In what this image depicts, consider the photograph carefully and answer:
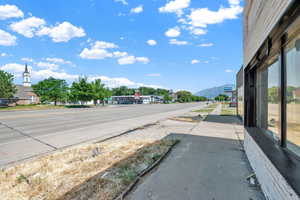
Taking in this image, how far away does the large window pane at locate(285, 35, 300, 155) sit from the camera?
6.77 feet

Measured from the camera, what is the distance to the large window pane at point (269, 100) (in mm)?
2826

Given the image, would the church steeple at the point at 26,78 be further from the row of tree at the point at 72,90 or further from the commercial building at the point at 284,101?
the commercial building at the point at 284,101

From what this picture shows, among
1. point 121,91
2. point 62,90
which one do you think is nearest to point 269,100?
point 62,90

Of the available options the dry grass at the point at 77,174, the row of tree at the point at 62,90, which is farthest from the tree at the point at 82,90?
the dry grass at the point at 77,174

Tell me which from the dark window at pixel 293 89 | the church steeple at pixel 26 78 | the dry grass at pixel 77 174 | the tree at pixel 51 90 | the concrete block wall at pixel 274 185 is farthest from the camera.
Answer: the church steeple at pixel 26 78

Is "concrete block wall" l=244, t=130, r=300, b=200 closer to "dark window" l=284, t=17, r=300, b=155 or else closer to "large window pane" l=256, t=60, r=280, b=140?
"dark window" l=284, t=17, r=300, b=155

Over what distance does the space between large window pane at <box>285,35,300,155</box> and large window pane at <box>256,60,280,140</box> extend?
383 millimetres

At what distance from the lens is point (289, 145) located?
2447 mm

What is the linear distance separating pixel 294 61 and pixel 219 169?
9.08 feet

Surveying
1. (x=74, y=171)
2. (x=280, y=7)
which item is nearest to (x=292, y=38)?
(x=280, y=7)

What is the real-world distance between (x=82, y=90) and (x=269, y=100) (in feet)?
137

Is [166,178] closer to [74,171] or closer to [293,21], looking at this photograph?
[74,171]

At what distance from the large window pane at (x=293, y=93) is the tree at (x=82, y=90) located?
41317mm

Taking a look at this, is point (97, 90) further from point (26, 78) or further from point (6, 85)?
point (26, 78)
